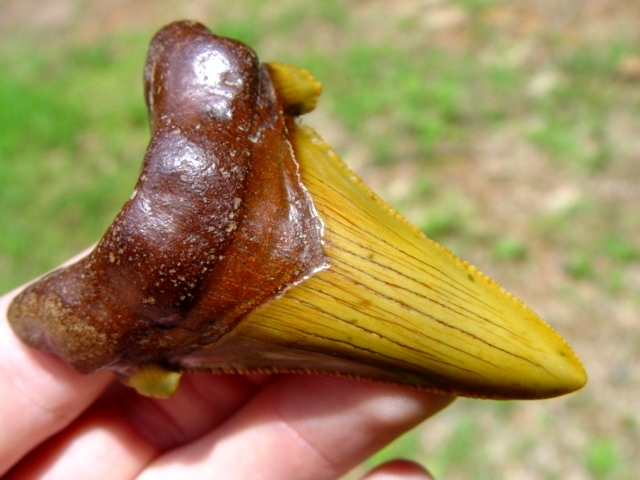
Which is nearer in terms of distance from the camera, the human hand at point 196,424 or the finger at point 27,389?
the human hand at point 196,424

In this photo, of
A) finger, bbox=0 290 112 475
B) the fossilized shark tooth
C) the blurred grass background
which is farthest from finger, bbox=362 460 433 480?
the blurred grass background

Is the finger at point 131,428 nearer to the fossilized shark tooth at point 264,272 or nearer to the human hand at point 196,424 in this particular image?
the human hand at point 196,424

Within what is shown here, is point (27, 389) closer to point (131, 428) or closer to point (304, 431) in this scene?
point (131, 428)

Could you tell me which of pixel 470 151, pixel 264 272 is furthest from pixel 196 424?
pixel 470 151

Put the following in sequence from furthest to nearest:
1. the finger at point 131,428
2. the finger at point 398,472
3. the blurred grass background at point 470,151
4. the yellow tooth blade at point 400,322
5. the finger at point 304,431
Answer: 1. the blurred grass background at point 470,151
2. the finger at point 131,428
3. the finger at point 398,472
4. the finger at point 304,431
5. the yellow tooth blade at point 400,322

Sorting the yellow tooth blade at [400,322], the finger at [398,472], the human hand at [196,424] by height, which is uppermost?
the yellow tooth blade at [400,322]

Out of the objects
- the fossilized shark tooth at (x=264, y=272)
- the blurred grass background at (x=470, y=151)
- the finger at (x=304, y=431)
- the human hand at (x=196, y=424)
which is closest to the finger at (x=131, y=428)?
the human hand at (x=196, y=424)

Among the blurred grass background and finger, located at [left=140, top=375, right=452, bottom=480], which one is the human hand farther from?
the blurred grass background

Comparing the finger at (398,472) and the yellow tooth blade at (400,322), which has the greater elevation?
the yellow tooth blade at (400,322)
